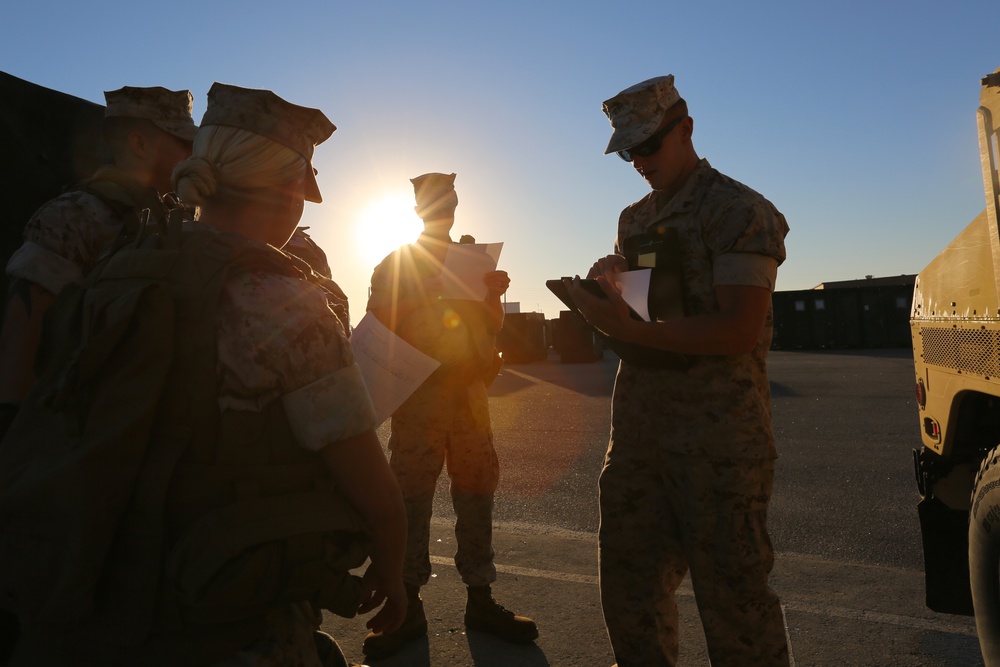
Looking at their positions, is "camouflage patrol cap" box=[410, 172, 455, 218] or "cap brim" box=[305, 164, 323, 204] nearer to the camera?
"cap brim" box=[305, 164, 323, 204]

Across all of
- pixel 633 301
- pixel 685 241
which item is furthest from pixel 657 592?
pixel 685 241

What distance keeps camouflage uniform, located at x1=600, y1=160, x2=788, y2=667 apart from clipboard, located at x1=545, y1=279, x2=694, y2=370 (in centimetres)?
4

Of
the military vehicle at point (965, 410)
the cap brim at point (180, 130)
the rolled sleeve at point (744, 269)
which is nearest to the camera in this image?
the rolled sleeve at point (744, 269)

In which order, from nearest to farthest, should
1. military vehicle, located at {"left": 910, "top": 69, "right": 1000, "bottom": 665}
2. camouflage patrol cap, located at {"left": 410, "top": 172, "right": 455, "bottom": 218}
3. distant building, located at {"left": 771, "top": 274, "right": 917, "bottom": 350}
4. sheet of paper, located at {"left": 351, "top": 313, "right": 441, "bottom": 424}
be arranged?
military vehicle, located at {"left": 910, "top": 69, "right": 1000, "bottom": 665}
sheet of paper, located at {"left": 351, "top": 313, "right": 441, "bottom": 424}
camouflage patrol cap, located at {"left": 410, "top": 172, "right": 455, "bottom": 218}
distant building, located at {"left": 771, "top": 274, "right": 917, "bottom": 350}

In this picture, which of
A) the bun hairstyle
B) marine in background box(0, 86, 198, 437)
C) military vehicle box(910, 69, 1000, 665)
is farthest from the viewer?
military vehicle box(910, 69, 1000, 665)

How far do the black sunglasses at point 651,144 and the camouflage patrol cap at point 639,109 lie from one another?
0.03 metres

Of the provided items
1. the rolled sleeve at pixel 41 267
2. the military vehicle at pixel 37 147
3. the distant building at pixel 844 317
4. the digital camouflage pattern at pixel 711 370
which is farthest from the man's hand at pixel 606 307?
the distant building at pixel 844 317

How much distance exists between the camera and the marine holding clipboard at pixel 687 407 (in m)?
2.08

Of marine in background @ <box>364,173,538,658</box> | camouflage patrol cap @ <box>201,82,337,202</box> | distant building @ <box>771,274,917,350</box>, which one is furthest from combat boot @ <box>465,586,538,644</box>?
distant building @ <box>771,274,917,350</box>

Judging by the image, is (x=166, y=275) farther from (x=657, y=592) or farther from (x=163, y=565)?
(x=657, y=592)

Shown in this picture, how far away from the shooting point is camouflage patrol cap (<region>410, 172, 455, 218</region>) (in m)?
3.40

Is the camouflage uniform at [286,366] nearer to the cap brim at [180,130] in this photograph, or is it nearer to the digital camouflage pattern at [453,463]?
the cap brim at [180,130]

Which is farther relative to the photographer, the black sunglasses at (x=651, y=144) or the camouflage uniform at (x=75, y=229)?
the black sunglasses at (x=651, y=144)

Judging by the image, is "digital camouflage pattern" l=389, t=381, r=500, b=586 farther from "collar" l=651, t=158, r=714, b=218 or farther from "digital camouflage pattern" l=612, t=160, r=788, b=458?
"collar" l=651, t=158, r=714, b=218
